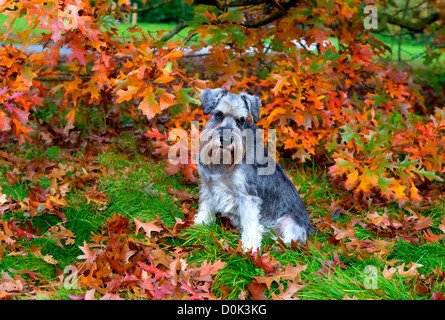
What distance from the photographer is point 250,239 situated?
148 inches

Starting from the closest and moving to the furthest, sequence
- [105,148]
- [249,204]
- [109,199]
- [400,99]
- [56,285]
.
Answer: [56,285] < [249,204] < [109,199] < [400,99] < [105,148]

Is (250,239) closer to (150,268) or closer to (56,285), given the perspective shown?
(150,268)

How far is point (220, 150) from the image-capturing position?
3.62 metres

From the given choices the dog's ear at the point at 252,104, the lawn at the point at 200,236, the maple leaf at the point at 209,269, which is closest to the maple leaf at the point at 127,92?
the dog's ear at the point at 252,104

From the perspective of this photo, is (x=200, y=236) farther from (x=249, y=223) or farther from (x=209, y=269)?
(x=209, y=269)

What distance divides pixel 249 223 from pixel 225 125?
0.92m

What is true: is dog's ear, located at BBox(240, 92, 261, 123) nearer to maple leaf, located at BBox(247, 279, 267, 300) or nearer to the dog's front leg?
the dog's front leg

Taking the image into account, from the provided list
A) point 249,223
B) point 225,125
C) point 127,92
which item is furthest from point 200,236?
point 127,92

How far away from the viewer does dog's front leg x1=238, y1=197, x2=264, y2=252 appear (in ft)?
12.3

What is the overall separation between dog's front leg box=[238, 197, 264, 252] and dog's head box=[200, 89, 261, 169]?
373 millimetres

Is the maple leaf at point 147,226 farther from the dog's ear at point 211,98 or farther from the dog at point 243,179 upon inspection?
the dog's ear at point 211,98

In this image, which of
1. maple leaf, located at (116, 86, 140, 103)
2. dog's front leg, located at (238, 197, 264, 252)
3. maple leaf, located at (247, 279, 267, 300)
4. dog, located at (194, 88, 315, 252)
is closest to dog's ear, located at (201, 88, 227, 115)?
dog, located at (194, 88, 315, 252)

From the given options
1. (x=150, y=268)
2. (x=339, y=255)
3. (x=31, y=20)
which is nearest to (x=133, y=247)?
(x=150, y=268)

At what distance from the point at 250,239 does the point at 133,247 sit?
40.7 inches
